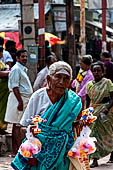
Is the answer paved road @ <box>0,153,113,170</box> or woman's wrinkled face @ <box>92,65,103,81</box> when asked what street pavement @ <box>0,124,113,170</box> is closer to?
paved road @ <box>0,153,113,170</box>

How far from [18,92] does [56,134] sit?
4.09m

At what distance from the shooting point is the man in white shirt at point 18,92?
8.66 metres

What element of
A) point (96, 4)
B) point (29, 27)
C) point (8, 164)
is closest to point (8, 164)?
point (8, 164)

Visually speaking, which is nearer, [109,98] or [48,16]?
[109,98]

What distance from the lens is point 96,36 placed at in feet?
94.2

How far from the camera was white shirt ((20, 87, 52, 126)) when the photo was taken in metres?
4.80

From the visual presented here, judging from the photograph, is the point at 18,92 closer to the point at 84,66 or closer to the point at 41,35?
the point at 84,66

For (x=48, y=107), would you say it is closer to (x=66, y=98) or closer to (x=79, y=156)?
(x=66, y=98)

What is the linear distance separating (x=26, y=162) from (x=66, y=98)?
0.65 meters

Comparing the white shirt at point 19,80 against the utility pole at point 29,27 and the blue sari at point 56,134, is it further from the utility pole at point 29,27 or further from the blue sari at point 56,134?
the blue sari at point 56,134

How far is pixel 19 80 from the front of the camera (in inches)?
344

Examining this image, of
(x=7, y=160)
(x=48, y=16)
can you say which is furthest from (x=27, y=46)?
(x=48, y=16)

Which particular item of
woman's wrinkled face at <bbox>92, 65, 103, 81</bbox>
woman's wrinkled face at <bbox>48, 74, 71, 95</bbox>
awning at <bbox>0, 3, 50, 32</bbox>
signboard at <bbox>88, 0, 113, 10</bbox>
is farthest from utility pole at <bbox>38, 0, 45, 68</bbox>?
awning at <bbox>0, 3, 50, 32</bbox>

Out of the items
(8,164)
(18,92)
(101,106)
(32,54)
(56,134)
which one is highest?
(32,54)
